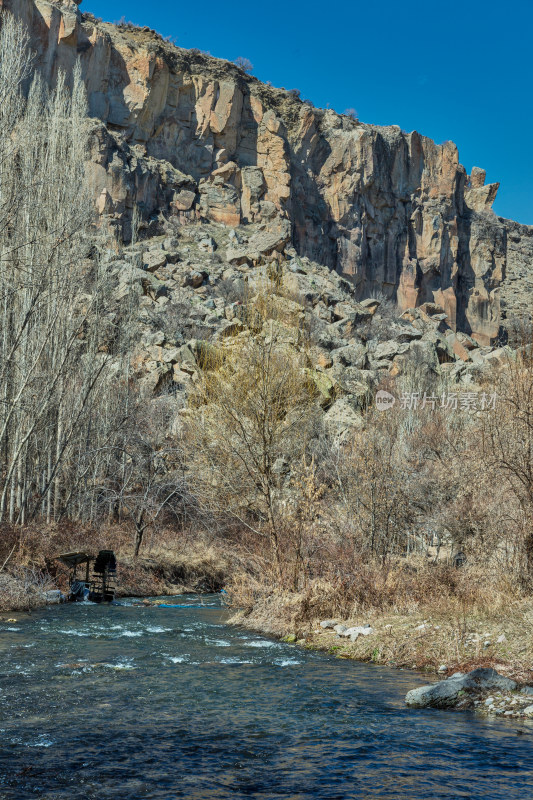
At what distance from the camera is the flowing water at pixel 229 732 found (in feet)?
16.5

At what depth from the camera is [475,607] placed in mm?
10617

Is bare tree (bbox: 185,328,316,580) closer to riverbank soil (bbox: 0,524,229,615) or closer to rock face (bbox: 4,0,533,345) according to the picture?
riverbank soil (bbox: 0,524,229,615)

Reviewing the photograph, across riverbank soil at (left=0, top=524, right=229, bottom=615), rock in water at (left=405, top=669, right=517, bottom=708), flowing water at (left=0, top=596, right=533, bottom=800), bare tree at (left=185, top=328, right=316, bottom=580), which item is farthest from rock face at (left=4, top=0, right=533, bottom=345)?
rock in water at (left=405, top=669, right=517, bottom=708)

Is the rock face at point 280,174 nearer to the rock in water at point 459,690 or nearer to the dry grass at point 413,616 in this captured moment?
the dry grass at point 413,616

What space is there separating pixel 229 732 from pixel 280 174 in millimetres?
61384

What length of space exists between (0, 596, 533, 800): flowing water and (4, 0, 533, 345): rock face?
4130 centimetres

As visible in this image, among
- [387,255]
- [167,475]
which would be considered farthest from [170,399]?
[387,255]

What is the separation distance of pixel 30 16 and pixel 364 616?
5303 cm

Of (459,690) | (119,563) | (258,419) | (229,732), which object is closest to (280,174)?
(119,563)

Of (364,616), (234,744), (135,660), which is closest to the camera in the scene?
(234,744)

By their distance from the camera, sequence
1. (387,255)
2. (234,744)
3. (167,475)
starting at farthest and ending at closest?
(387,255), (167,475), (234,744)

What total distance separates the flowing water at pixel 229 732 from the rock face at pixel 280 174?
4130 cm

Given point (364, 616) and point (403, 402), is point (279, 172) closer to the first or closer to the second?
point (403, 402)

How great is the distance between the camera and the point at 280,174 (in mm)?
63281
